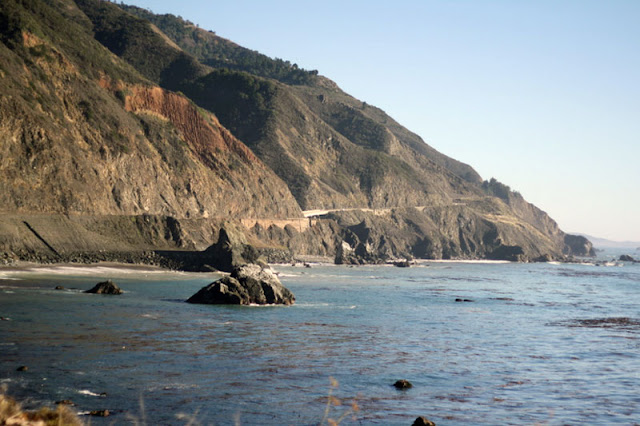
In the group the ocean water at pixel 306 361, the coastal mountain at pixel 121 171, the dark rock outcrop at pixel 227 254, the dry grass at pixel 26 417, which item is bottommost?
the ocean water at pixel 306 361

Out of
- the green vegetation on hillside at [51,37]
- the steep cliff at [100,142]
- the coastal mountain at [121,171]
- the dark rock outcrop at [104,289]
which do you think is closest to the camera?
the dark rock outcrop at [104,289]

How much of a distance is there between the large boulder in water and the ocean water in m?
2.12

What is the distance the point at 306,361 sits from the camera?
3002 centimetres

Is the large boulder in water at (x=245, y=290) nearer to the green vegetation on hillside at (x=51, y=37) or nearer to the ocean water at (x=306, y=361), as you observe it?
the ocean water at (x=306, y=361)

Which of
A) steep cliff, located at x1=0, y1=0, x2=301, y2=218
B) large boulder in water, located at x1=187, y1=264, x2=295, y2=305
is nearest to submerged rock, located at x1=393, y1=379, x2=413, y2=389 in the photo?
large boulder in water, located at x1=187, y1=264, x2=295, y2=305

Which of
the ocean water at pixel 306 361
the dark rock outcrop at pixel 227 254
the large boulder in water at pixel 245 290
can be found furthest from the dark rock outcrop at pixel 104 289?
the dark rock outcrop at pixel 227 254

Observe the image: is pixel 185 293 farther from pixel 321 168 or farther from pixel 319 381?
pixel 321 168

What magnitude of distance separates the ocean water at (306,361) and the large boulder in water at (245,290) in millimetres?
2119

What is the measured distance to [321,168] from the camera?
646 ft

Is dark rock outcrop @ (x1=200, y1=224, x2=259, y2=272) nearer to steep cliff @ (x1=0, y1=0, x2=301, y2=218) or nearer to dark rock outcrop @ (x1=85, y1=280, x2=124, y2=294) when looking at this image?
steep cliff @ (x1=0, y1=0, x2=301, y2=218)

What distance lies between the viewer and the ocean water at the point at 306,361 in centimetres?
2170

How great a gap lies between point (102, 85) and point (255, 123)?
73.7 metres

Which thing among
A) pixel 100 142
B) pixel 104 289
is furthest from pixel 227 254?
pixel 104 289

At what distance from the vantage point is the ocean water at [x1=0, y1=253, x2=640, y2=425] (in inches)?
854
